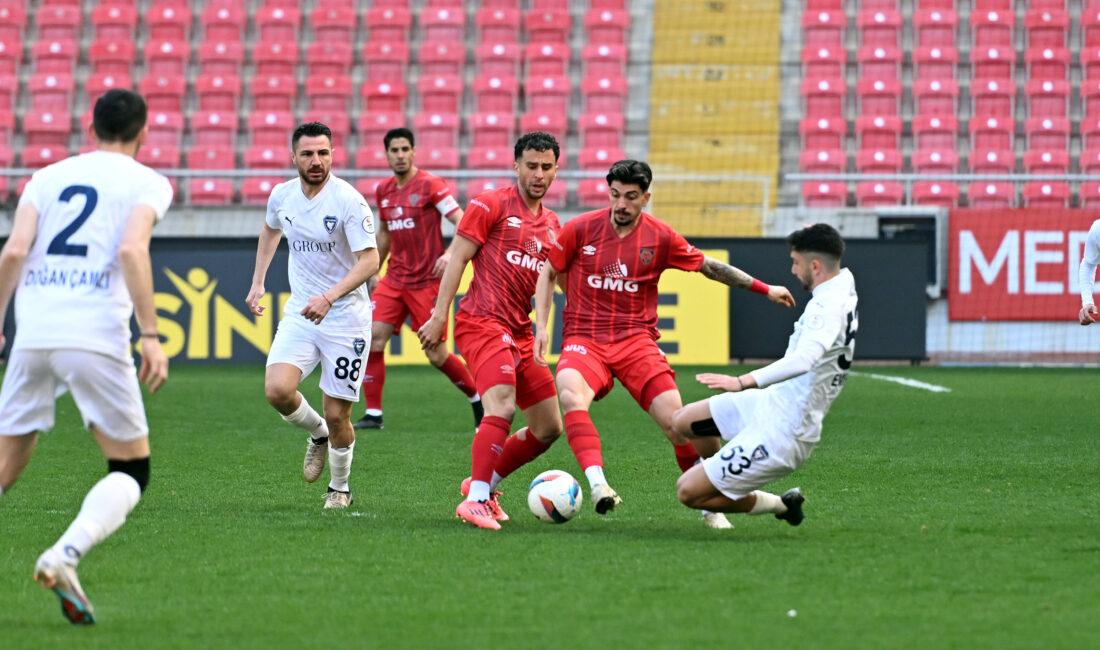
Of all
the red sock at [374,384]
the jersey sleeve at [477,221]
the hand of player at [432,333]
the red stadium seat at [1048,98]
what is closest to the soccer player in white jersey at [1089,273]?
the jersey sleeve at [477,221]

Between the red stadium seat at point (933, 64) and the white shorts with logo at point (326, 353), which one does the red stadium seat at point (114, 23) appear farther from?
the white shorts with logo at point (326, 353)

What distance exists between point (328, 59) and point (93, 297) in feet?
57.6

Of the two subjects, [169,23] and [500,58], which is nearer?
[500,58]

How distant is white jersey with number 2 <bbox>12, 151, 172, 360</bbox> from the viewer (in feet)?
15.4

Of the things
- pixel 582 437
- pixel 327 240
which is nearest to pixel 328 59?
pixel 327 240

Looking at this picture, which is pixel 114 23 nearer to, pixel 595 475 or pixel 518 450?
pixel 518 450

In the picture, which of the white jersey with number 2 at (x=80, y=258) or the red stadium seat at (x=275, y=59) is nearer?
the white jersey with number 2 at (x=80, y=258)

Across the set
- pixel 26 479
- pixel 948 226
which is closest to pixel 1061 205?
pixel 948 226

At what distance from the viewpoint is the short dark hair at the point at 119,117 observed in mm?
4816

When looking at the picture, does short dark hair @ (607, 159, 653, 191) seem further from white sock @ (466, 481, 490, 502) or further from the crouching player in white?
white sock @ (466, 481, 490, 502)

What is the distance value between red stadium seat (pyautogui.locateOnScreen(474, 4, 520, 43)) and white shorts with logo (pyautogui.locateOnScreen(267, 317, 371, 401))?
1506 cm

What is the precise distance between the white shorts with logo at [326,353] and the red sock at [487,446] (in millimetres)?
992

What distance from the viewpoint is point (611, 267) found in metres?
6.89

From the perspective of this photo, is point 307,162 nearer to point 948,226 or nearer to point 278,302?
point 278,302
